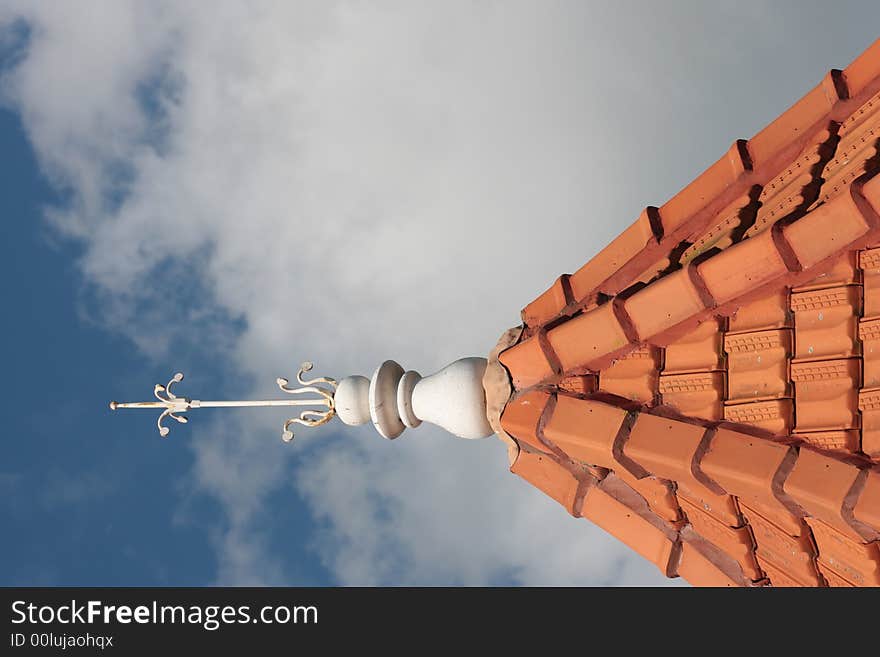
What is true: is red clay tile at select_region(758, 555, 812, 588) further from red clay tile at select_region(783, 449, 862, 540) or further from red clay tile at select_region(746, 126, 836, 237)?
red clay tile at select_region(746, 126, 836, 237)

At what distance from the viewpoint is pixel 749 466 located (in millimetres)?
5832

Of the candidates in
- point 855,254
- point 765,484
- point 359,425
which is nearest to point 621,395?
point 765,484

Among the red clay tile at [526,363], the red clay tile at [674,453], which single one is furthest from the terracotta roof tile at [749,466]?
the red clay tile at [526,363]

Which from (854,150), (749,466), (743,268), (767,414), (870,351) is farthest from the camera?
(854,150)

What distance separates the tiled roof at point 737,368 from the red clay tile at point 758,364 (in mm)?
13

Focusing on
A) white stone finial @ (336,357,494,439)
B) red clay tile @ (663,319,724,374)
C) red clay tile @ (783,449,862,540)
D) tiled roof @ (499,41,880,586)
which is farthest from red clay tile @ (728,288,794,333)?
white stone finial @ (336,357,494,439)

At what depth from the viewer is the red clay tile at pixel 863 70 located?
6.62m

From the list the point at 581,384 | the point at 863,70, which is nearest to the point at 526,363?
the point at 581,384

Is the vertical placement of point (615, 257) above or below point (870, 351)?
above

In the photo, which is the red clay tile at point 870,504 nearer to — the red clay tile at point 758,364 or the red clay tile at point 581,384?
the red clay tile at point 758,364

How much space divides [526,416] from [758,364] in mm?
1999

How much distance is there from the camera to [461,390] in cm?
803

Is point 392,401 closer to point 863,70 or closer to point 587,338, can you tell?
point 587,338
